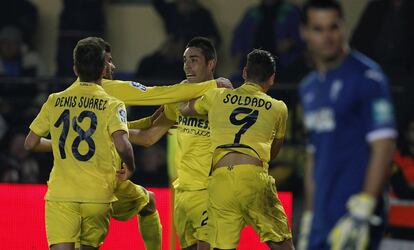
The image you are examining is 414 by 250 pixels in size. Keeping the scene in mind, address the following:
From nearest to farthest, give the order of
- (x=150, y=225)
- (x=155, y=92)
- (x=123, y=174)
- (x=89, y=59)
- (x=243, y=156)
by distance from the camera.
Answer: (x=89, y=59) → (x=123, y=174) → (x=243, y=156) → (x=155, y=92) → (x=150, y=225)

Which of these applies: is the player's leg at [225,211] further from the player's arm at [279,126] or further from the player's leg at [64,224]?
the player's leg at [64,224]

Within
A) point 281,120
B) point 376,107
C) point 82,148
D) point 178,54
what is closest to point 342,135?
point 376,107

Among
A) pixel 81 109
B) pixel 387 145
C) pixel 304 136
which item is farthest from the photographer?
pixel 304 136

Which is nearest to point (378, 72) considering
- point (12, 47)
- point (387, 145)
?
point (387, 145)

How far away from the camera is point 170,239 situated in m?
9.60

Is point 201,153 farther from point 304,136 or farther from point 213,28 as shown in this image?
point 213,28

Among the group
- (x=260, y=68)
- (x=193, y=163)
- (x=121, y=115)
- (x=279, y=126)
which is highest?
(x=260, y=68)

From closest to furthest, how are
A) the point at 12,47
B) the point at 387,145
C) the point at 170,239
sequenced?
the point at 387,145 → the point at 170,239 → the point at 12,47

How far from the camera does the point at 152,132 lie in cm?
916

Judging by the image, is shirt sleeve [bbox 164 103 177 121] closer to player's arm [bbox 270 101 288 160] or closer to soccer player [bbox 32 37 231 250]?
soccer player [bbox 32 37 231 250]

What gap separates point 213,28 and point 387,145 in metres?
8.71

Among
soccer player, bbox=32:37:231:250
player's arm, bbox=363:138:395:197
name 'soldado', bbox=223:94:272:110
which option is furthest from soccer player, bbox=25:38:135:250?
player's arm, bbox=363:138:395:197

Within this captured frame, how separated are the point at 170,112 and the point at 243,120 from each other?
1117 millimetres

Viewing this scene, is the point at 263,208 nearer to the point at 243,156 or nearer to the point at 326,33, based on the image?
the point at 243,156
